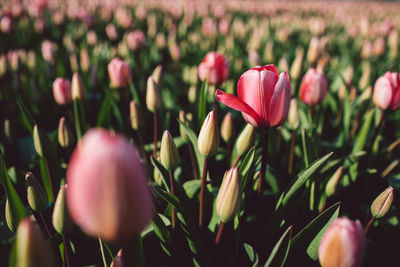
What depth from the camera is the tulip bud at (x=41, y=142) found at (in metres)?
0.89

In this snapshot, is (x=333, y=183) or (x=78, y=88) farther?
(x=78, y=88)

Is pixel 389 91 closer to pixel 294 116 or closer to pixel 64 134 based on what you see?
pixel 294 116

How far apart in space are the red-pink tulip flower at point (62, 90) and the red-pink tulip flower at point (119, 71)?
19 centimetres

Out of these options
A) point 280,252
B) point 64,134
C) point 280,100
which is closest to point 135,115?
point 64,134

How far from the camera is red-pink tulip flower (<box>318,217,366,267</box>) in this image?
0.48 meters

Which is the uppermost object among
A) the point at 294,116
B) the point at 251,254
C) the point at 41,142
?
the point at 41,142

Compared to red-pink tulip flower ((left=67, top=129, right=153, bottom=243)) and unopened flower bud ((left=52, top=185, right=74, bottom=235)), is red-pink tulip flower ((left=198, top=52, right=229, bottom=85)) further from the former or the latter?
red-pink tulip flower ((left=67, top=129, right=153, bottom=243))

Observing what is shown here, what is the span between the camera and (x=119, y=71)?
1291 mm

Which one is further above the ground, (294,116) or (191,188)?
(294,116)

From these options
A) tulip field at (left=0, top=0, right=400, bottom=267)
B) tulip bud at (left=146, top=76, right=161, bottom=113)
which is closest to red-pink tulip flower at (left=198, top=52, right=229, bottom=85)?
tulip field at (left=0, top=0, right=400, bottom=267)

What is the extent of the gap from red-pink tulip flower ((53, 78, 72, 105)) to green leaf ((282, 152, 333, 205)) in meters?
0.96

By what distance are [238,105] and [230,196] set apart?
8.7 inches

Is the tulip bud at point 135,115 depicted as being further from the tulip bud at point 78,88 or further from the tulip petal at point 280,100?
the tulip petal at point 280,100

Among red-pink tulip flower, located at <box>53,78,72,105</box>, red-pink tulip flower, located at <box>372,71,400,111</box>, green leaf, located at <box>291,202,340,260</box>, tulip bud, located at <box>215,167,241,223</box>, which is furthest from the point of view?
red-pink tulip flower, located at <box>53,78,72,105</box>
